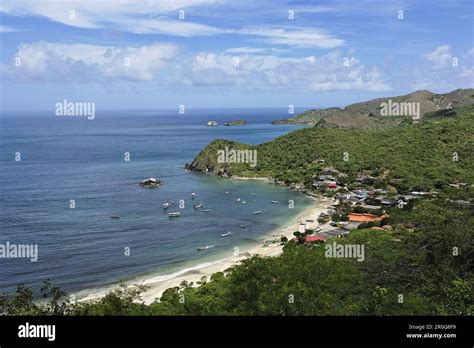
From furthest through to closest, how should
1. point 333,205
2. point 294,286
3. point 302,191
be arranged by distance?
point 302,191 < point 333,205 < point 294,286

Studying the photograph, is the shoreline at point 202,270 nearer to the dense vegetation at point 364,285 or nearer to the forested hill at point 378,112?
the dense vegetation at point 364,285

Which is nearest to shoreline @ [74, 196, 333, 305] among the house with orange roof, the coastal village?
the coastal village

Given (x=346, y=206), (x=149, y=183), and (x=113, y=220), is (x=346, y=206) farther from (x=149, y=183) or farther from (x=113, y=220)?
(x=149, y=183)

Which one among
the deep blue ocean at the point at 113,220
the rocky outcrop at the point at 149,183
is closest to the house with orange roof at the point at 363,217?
the deep blue ocean at the point at 113,220
